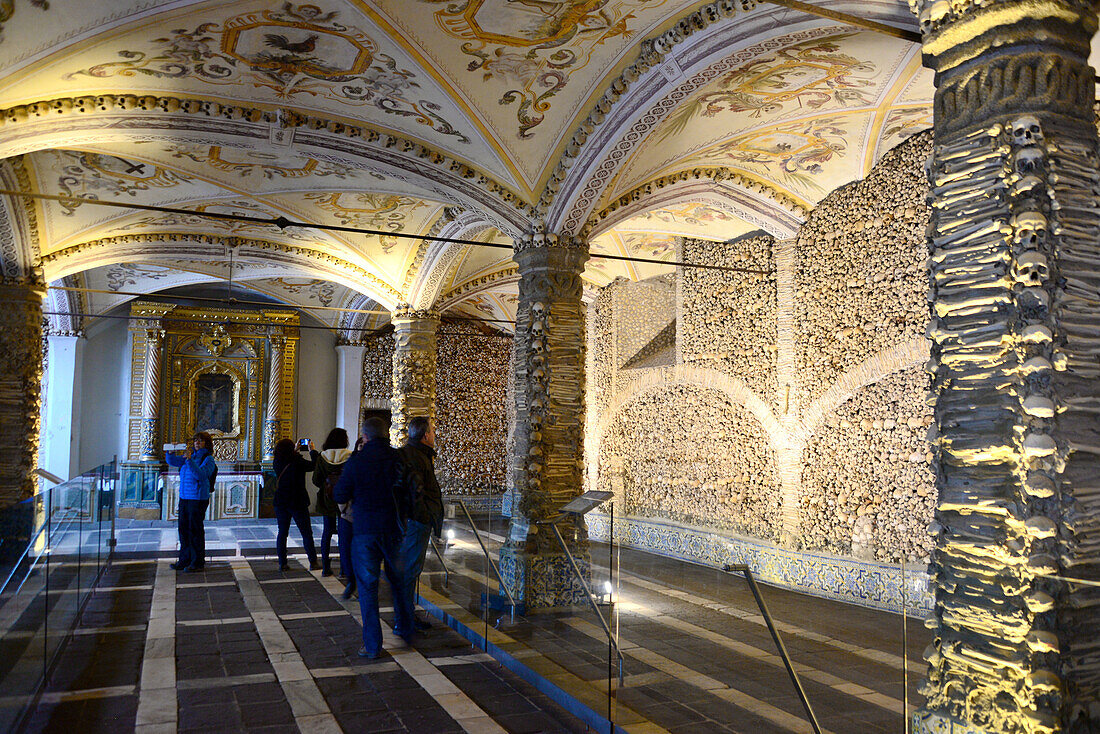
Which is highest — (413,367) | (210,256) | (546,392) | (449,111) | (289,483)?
(449,111)

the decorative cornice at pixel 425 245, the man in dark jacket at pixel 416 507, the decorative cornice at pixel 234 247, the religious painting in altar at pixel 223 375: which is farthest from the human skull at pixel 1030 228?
the religious painting in altar at pixel 223 375

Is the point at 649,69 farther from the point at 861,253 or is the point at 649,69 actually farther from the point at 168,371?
the point at 168,371

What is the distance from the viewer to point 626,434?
12867mm

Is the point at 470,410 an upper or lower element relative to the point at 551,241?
lower

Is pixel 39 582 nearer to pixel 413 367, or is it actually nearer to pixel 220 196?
pixel 220 196

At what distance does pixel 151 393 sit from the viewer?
15727 mm

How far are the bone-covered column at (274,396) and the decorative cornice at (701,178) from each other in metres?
10.8

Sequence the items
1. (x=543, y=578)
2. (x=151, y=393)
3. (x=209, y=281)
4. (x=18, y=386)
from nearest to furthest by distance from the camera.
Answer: (x=543, y=578), (x=18, y=386), (x=209, y=281), (x=151, y=393)

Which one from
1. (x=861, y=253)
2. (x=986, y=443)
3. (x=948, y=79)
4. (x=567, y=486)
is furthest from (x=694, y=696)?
(x=861, y=253)

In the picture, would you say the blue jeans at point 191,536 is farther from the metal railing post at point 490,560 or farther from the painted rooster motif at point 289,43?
the painted rooster motif at point 289,43

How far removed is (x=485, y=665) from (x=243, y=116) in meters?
5.01

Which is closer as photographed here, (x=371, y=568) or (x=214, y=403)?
(x=371, y=568)

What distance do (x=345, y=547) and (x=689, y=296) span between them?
245 inches

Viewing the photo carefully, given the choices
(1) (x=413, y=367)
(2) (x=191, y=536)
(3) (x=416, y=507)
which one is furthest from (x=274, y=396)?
(3) (x=416, y=507)
